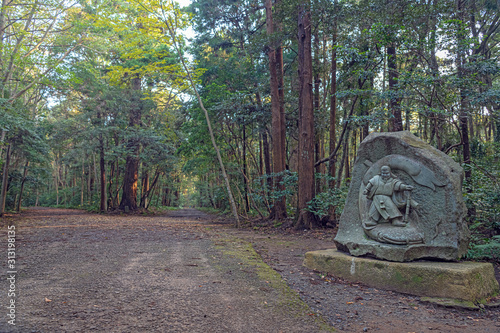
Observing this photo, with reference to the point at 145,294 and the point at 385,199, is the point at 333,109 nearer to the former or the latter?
the point at 385,199

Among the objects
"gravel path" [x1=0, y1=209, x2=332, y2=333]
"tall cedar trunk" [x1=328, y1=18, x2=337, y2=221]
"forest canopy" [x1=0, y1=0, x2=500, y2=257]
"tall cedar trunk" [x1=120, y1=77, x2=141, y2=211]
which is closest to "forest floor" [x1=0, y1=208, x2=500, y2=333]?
"gravel path" [x1=0, y1=209, x2=332, y2=333]

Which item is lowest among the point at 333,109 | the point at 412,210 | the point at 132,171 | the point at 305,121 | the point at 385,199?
the point at 412,210

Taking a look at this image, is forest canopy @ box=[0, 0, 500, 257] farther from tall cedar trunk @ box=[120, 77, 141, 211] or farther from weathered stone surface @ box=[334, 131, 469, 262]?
weathered stone surface @ box=[334, 131, 469, 262]

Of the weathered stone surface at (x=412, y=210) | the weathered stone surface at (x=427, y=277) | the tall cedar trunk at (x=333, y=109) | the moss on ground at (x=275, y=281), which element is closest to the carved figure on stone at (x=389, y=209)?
the weathered stone surface at (x=412, y=210)

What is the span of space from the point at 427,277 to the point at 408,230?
748 mm

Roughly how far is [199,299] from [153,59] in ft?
49.0

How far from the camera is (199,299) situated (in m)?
3.42

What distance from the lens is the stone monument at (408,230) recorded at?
388cm

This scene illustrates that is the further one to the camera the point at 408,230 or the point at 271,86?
the point at 271,86

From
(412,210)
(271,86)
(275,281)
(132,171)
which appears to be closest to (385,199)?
(412,210)

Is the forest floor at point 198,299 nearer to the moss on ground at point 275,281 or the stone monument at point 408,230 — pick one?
the moss on ground at point 275,281

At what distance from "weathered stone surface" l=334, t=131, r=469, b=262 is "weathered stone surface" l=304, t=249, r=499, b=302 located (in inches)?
8.0

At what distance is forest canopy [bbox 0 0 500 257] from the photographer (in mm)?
7508

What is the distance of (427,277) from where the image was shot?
3.90 meters
